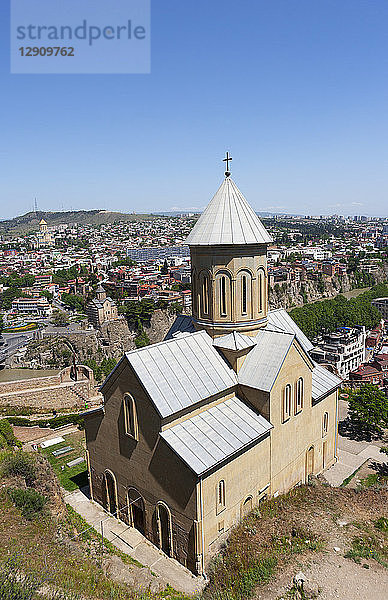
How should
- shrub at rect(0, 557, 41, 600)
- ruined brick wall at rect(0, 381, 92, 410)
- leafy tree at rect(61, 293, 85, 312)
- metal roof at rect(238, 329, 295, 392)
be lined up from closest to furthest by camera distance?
shrub at rect(0, 557, 41, 600) < metal roof at rect(238, 329, 295, 392) < ruined brick wall at rect(0, 381, 92, 410) < leafy tree at rect(61, 293, 85, 312)

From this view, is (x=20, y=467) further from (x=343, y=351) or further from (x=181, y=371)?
(x=343, y=351)

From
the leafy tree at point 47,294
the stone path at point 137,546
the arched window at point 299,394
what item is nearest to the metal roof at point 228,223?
the arched window at point 299,394

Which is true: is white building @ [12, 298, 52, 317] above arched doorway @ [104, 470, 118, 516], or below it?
below

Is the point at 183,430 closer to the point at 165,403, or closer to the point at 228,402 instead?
the point at 165,403

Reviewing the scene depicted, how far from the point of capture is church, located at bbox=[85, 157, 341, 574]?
1128 cm

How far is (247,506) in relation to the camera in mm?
12453

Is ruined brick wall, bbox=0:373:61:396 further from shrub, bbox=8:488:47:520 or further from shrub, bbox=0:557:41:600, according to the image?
shrub, bbox=0:557:41:600

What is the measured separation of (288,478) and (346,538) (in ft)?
12.7

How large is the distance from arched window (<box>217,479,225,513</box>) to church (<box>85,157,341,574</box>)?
0.03m

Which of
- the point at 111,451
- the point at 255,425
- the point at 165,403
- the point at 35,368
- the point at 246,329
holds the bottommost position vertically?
the point at 35,368

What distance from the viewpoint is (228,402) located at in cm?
1323

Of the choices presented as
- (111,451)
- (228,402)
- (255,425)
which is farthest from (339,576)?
(111,451)

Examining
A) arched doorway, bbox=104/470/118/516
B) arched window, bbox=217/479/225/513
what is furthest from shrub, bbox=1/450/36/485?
arched window, bbox=217/479/225/513

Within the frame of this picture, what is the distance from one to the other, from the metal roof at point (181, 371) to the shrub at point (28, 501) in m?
5.26
